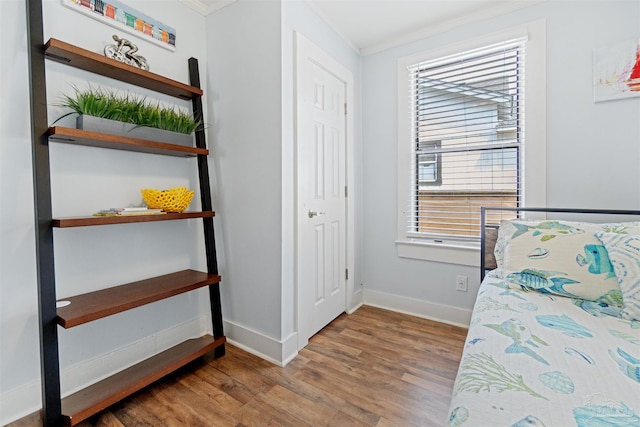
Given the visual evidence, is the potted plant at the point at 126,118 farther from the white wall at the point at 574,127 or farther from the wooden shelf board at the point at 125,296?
the white wall at the point at 574,127

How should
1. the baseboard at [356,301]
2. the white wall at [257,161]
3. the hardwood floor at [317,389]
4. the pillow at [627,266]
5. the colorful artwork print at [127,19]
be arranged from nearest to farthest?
the pillow at [627,266] → the hardwood floor at [317,389] → the colorful artwork print at [127,19] → the white wall at [257,161] → the baseboard at [356,301]

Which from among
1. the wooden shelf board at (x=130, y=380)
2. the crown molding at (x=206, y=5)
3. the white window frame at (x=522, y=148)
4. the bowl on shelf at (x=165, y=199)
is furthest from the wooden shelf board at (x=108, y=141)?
the white window frame at (x=522, y=148)

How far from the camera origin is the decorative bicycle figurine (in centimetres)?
160

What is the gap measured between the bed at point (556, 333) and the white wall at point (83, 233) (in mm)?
1812

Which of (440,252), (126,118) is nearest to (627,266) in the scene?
(440,252)

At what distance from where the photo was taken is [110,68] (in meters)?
1.54

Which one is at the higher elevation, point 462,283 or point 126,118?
point 126,118

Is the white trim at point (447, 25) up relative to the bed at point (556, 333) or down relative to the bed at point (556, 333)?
up

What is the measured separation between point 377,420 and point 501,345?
762mm

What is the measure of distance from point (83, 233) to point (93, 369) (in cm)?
75

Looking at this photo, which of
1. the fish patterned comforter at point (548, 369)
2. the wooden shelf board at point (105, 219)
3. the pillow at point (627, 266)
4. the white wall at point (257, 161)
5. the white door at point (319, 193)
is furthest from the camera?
the white door at point (319, 193)

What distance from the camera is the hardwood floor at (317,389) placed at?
1.38 m

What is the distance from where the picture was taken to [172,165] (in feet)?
6.45

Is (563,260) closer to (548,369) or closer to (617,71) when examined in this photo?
(548,369)
